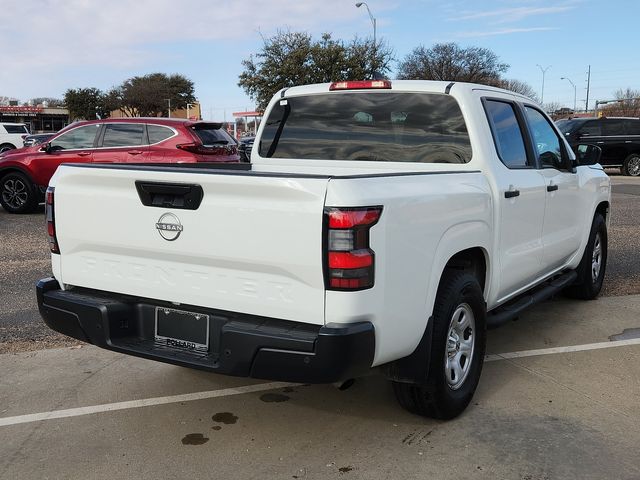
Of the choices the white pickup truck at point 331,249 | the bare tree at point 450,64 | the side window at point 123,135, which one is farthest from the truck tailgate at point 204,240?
the bare tree at point 450,64

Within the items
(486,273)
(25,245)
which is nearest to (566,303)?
(486,273)

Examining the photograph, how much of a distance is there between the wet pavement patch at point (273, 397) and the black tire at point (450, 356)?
76 cm

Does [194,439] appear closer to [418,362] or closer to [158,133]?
[418,362]

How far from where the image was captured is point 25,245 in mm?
8914

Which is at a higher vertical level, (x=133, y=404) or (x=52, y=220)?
(x=52, y=220)

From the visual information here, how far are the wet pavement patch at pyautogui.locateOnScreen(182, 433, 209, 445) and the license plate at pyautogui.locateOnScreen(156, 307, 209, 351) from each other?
586 mm

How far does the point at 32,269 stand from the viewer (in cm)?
738

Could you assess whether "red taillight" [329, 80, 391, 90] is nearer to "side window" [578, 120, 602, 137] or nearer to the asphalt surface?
the asphalt surface

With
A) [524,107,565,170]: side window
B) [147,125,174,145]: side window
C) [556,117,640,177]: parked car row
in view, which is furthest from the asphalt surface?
[556,117,640,177]: parked car row

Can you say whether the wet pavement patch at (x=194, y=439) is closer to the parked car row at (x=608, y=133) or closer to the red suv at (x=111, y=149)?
the red suv at (x=111, y=149)

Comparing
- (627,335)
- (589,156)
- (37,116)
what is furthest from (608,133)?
(37,116)

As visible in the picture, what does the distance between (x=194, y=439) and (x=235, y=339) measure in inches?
34.2

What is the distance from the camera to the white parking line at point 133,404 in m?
3.71

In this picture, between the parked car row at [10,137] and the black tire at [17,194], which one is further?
the parked car row at [10,137]
